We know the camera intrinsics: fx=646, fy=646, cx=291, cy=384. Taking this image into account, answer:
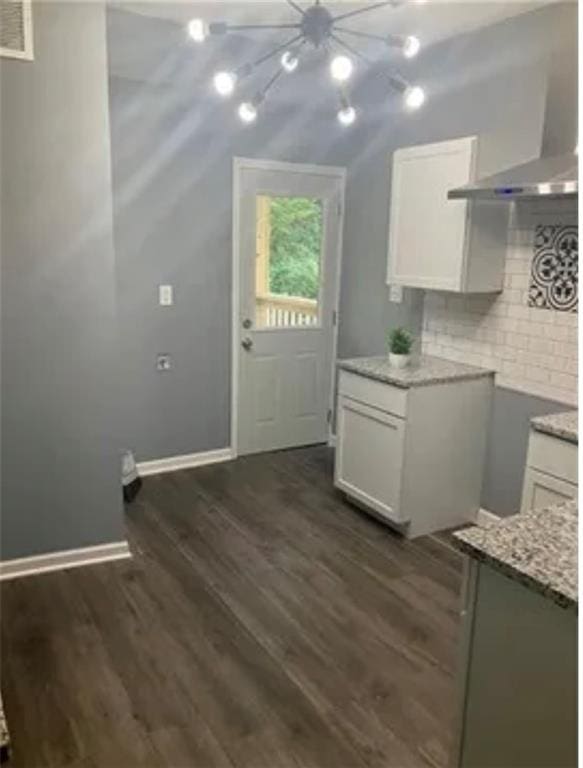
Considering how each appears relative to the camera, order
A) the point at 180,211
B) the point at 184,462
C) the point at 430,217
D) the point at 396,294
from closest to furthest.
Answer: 1. the point at 430,217
2. the point at 180,211
3. the point at 396,294
4. the point at 184,462

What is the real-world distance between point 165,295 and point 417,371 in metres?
1.73

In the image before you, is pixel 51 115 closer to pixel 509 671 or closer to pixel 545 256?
pixel 545 256

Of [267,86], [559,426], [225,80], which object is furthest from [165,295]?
[559,426]

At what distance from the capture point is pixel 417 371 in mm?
3588

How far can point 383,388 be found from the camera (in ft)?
11.5

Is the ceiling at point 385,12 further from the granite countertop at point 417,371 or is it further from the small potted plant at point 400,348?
the granite countertop at point 417,371

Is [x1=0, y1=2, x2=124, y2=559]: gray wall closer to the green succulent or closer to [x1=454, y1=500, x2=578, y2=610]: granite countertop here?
the green succulent

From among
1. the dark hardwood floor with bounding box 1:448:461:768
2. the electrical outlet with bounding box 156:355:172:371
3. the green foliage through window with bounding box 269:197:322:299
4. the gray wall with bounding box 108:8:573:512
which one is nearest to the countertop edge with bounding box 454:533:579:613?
the dark hardwood floor with bounding box 1:448:461:768

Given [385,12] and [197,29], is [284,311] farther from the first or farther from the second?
[197,29]

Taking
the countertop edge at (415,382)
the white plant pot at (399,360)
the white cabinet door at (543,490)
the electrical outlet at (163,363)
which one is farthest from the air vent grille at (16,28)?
the white cabinet door at (543,490)

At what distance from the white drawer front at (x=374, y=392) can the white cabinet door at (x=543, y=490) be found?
80cm

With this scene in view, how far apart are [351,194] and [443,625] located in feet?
10.2

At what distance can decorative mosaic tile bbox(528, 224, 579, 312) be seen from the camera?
313cm

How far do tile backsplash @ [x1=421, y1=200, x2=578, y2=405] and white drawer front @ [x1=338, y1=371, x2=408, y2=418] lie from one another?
2.05 feet
